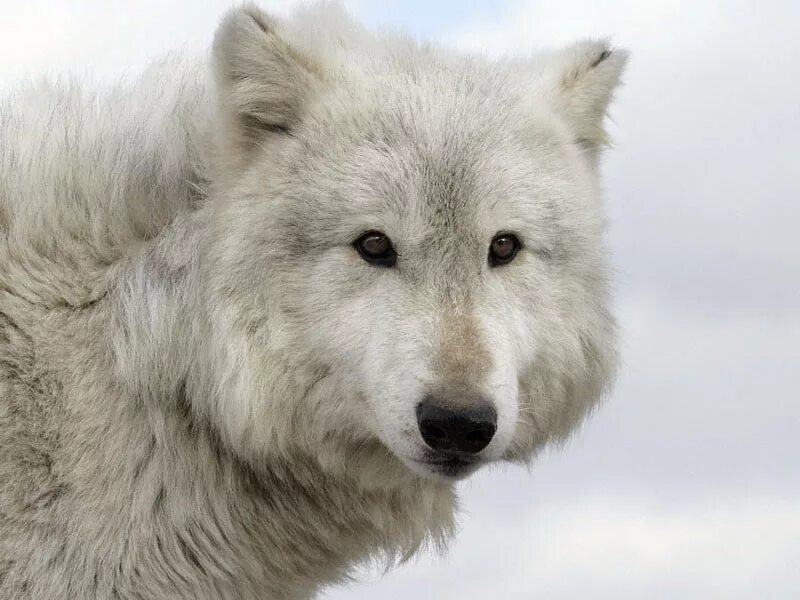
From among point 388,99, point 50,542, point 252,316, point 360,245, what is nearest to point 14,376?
point 50,542

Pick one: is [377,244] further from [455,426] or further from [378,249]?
[455,426]

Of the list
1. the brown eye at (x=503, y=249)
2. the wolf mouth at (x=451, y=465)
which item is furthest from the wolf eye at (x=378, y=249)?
the wolf mouth at (x=451, y=465)

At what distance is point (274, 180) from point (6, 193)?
160 cm

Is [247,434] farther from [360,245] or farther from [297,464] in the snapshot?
[360,245]

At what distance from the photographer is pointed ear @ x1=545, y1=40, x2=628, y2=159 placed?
6.84 meters

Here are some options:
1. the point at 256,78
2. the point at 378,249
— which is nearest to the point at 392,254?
the point at 378,249

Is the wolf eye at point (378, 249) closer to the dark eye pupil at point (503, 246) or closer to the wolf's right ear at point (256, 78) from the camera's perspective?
the dark eye pupil at point (503, 246)

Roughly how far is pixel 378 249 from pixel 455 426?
3.15 feet

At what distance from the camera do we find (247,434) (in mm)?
6422

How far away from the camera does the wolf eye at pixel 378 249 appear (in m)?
6.03

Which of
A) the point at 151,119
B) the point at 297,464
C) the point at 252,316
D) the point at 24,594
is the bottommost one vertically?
the point at 24,594

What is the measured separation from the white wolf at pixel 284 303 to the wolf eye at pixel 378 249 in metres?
0.01

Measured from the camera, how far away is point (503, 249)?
20.2 feet

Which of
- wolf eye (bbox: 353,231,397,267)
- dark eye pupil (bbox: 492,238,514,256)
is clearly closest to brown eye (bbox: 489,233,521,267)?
dark eye pupil (bbox: 492,238,514,256)
